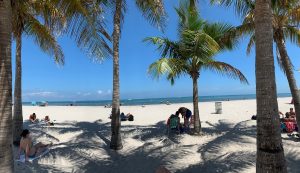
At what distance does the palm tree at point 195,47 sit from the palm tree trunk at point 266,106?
235 inches

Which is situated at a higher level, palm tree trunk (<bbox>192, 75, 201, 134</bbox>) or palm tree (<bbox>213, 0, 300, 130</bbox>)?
palm tree (<bbox>213, 0, 300, 130</bbox>)

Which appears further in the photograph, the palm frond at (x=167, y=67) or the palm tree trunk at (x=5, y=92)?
the palm frond at (x=167, y=67)

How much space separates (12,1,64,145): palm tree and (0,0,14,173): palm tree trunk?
2933 mm

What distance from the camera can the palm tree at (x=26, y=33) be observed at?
25.9 feet

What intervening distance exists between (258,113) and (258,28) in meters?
1.36

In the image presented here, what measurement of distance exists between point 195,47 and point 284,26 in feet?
10.4

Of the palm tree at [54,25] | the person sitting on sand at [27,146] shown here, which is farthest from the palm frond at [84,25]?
the person sitting on sand at [27,146]

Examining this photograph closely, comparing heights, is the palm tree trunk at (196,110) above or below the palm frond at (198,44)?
below

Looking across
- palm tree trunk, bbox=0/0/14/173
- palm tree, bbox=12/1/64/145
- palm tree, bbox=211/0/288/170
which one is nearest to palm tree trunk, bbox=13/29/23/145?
palm tree, bbox=12/1/64/145

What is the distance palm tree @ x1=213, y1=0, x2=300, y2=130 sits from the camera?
8.37 metres

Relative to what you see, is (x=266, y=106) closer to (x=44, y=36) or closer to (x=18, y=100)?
(x=44, y=36)

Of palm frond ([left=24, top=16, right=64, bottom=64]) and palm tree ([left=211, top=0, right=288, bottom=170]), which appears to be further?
palm frond ([left=24, top=16, right=64, bottom=64])

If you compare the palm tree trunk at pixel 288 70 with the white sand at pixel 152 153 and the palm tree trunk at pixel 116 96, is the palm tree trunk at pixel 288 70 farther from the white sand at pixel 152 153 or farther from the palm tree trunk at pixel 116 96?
the palm tree trunk at pixel 116 96

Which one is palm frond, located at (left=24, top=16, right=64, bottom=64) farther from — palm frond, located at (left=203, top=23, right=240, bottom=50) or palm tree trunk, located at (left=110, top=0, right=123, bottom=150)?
palm frond, located at (left=203, top=23, right=240, bottom=50)
